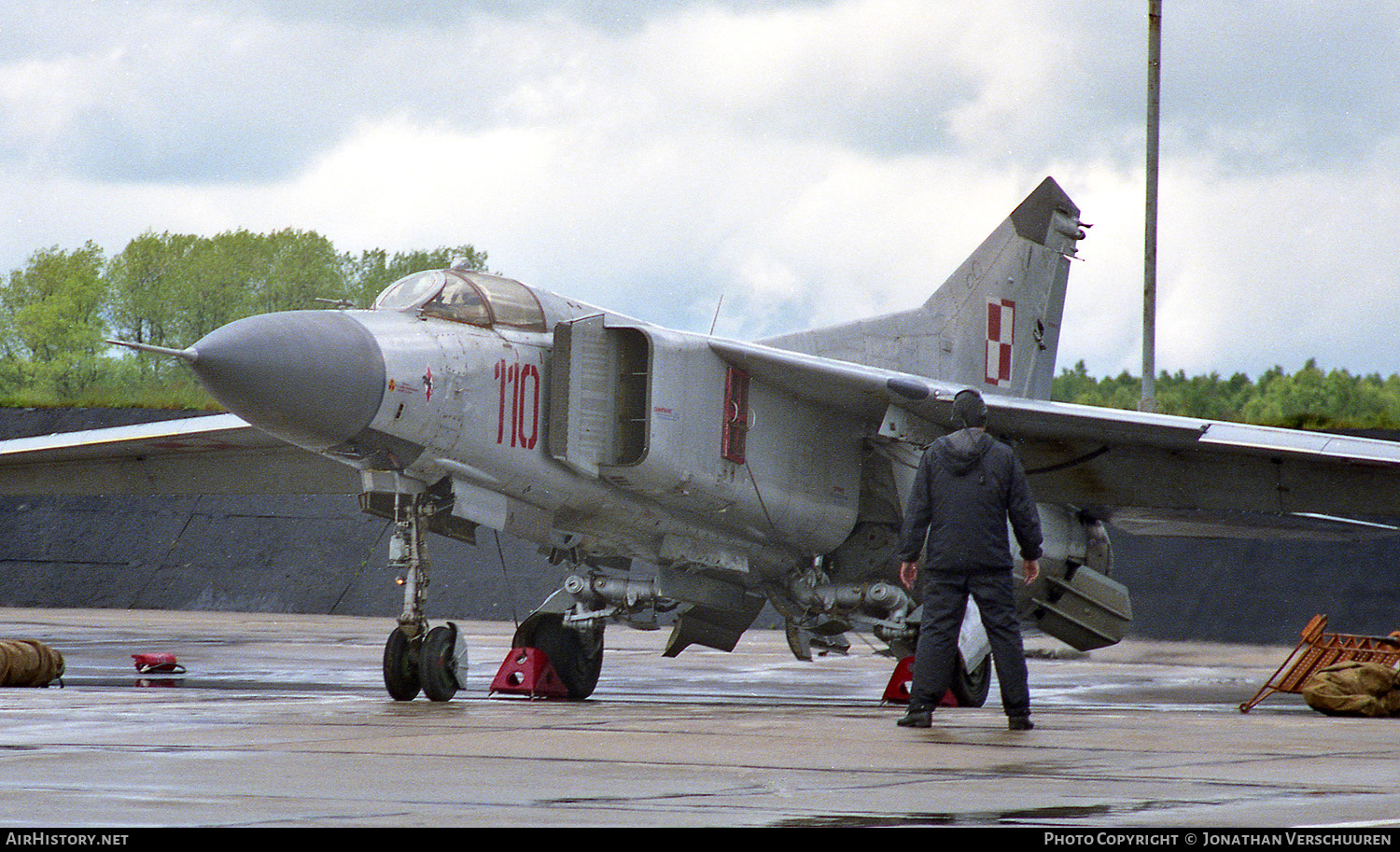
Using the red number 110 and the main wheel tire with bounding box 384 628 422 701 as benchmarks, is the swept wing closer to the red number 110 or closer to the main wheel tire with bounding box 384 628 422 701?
the red number 110

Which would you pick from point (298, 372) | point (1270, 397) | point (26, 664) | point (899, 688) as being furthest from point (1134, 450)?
point (1270, 397)

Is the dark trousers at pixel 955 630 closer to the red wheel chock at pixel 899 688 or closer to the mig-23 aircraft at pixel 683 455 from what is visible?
the red wheel chock at pixel 899 688

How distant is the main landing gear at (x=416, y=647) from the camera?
964 cm

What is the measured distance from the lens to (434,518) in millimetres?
10094

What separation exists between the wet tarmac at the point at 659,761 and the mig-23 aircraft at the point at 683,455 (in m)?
0.90

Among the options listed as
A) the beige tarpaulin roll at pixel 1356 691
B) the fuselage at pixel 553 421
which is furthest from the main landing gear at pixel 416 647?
the beige tarpaulin roll at pixel 1356 691

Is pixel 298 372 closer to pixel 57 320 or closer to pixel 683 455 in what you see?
pixel 683 455

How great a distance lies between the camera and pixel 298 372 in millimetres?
8617

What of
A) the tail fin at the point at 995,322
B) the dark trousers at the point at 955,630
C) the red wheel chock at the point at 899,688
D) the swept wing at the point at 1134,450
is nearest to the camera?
the dark trousers at the point at 955,630

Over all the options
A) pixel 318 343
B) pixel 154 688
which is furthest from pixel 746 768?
pixel 154 688

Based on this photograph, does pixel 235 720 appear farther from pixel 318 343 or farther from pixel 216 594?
pixel 216 594

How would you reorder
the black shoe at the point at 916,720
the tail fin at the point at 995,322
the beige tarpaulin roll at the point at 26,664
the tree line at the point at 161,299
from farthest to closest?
the tree line at the point at 161,299 < the tail fin at the point at 995,322 < the beige tarpaulin roll at the point at 26,664 < the black shoe at the point at 916,720

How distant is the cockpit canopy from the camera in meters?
9.94
